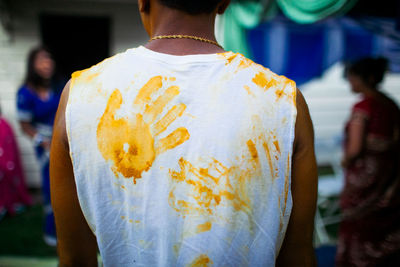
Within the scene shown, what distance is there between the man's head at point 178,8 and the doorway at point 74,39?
4687 millimetres

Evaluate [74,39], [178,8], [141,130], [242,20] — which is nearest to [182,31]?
[178,8]

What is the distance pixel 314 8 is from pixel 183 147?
1678 mm

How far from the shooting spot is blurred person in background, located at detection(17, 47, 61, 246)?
11.2 ft

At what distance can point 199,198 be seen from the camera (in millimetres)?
833

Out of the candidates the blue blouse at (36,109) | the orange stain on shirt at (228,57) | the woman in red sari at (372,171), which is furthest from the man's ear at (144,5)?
the blue blouse at (36,109)

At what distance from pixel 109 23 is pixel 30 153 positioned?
253 centimetres

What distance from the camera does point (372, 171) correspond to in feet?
8.55

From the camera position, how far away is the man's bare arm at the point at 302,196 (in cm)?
87

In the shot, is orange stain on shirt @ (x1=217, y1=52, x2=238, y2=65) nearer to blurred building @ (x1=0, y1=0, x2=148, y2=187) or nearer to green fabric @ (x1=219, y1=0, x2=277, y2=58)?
green fabric @ (x1=219, y1=0, x2=277, y2=58)

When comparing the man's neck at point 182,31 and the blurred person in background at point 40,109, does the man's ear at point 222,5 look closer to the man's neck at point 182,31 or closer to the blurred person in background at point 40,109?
the man's neck at point 182,31

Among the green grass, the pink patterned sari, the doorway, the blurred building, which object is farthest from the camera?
the doorway

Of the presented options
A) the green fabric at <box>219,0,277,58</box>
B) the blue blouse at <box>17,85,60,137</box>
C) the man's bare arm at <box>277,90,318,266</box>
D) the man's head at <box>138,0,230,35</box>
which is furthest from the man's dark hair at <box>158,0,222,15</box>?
the blue blouse at <box>17,85,60,137</box>

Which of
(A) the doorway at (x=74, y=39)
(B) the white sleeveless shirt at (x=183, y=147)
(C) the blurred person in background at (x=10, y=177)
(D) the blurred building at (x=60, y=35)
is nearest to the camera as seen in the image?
(B) the white sleeveless shirt at (x=183, y=147)

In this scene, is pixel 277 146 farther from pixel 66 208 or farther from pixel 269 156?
pixel 66 208
